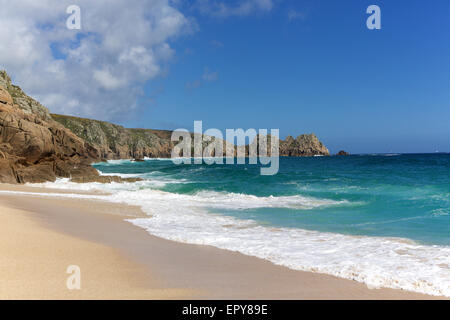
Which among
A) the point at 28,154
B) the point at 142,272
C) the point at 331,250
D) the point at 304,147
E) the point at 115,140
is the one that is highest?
the point at 115,140

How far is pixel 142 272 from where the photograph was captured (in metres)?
5.11

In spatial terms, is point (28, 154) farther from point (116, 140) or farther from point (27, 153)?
point (116, 140)

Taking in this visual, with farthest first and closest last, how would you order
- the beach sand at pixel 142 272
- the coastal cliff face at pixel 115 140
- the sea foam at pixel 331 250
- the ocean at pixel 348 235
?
the coastal cliff face at pixel 115 140 → the ocean at pixel 348 235 → the sea foam at pixel 331 250 → the beach sand at pixel 142 272

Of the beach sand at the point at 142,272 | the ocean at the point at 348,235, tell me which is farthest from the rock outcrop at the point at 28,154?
the beach sand at the point at 142,272

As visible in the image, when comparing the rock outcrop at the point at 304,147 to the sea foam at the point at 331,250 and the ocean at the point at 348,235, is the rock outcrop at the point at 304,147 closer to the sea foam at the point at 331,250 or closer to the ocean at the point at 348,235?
the ocean at the point at 348,235

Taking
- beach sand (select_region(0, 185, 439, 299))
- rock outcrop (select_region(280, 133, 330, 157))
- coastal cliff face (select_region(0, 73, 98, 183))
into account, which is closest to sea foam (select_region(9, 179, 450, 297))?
beach sand (select_region(0, 185, 439, 299))

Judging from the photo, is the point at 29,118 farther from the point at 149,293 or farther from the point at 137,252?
the point at 149,293

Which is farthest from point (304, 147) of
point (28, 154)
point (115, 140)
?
point (28, 154)

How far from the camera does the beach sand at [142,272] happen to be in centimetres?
417

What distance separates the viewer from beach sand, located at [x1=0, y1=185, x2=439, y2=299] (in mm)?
4172

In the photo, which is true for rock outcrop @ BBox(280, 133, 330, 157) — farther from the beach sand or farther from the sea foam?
the beach sand

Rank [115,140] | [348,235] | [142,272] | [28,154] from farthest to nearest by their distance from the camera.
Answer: [115,140], [28,154], [348,235], [142,272]

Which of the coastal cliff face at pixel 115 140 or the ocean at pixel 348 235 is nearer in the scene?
the ocean at pixel 348 235
